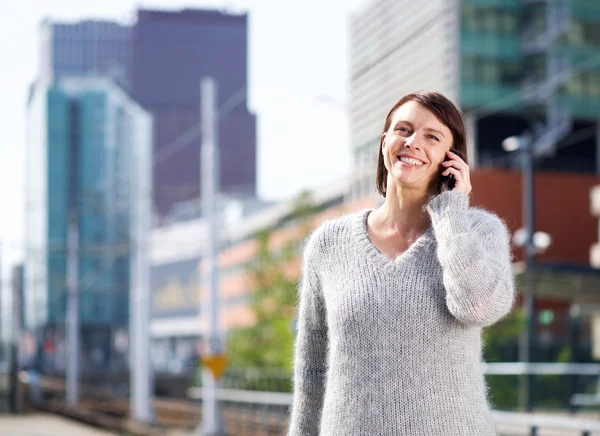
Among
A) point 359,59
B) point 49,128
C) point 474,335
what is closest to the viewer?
point 474,335

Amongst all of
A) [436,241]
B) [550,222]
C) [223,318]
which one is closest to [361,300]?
[436,241]

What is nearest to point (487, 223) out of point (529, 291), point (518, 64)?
point (529, 291)

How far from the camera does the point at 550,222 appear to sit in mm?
50188

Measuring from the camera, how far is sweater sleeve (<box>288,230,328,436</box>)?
10.1ft

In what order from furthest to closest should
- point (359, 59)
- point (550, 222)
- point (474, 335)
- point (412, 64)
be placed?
point (359, 59), point (412, 64), point (550, 222), point (474, 335)

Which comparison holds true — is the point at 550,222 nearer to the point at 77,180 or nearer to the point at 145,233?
the point at 145,233

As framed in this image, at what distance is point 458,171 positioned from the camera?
2.91 m

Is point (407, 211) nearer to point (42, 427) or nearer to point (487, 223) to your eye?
point (487, 223)

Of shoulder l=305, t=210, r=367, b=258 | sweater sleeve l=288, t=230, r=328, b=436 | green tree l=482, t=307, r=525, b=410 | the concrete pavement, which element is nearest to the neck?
shoulder l=305, t=210, r=367, b=258

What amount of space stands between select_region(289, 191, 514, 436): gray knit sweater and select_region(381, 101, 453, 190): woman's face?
73 mm

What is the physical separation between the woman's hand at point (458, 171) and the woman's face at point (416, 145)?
0.07ft

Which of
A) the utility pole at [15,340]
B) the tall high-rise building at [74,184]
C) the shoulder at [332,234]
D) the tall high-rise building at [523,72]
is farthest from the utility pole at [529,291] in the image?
the tall high-rise building at [74,184]

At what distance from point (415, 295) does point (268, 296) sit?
41878 millimetres

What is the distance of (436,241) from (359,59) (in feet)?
219
